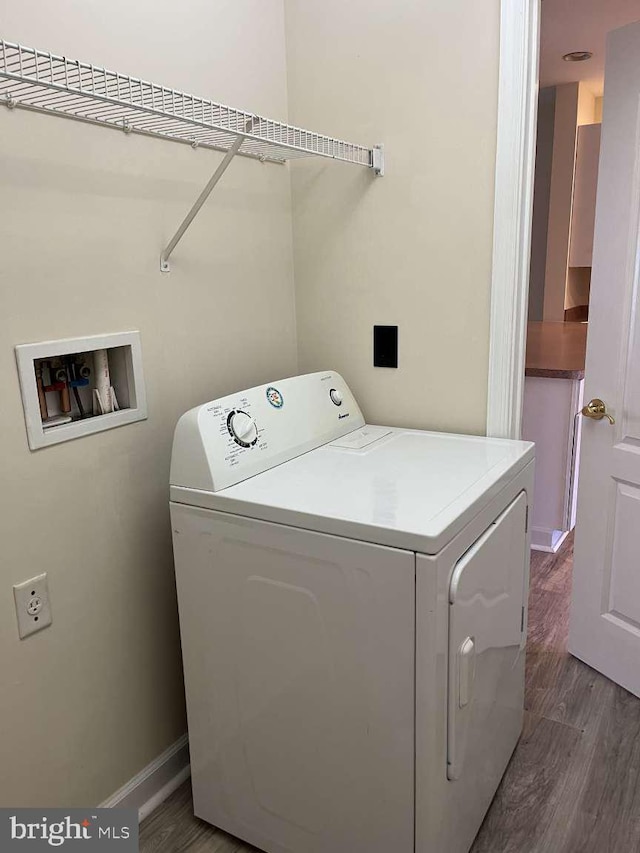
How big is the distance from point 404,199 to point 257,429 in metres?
0.80

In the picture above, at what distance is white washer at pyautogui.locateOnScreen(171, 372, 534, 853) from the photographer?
1309mm

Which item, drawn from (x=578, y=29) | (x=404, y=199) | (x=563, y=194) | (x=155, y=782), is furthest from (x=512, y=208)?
(x=563, y=194)

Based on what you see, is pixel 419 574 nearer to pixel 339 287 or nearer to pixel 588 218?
pixel 339 287

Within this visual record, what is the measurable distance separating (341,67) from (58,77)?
2.95ft

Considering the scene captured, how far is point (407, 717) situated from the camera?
1.33 meters

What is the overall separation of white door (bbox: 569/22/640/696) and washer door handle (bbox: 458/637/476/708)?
98 centimetres

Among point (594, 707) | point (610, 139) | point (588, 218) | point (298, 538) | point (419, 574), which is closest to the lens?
point (419, 574)

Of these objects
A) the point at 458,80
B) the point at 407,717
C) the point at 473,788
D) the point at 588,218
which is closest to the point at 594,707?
the point at 473,788

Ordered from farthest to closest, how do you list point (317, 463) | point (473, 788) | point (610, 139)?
1. point (610, 139)
2. point (317, 463)
3. point (473, 788)

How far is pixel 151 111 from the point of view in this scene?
1.19 m

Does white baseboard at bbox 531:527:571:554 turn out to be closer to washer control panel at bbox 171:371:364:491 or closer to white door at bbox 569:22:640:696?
white door at bbox 569:22:640:696

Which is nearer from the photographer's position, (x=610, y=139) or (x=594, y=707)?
(x=610, y=139)

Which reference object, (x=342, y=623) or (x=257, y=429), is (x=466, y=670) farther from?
(x=257, y=429)

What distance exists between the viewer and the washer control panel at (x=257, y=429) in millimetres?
1504
